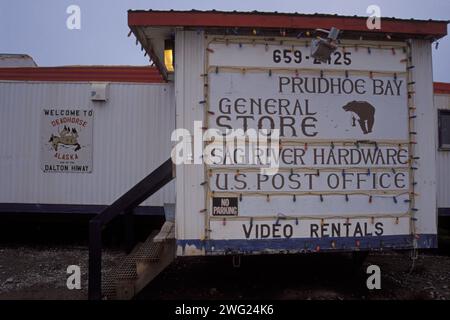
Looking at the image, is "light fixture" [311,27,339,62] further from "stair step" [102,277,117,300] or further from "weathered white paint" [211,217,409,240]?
"stair step" [102,277,117,300]

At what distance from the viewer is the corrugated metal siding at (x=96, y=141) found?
8.48 m

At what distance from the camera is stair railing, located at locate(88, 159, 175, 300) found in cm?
488

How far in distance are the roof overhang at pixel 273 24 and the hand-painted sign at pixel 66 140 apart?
380cm

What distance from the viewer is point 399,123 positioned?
17.4 feet

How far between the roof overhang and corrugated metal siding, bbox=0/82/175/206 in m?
3.30

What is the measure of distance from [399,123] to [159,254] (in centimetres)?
379

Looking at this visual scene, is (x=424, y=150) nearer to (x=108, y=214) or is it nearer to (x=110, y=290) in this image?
(x=108, y=214)

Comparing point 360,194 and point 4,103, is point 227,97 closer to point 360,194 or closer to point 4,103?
point 360,194

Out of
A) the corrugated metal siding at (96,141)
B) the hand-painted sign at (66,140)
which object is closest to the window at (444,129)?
the corrugated metal siding at (96,141)

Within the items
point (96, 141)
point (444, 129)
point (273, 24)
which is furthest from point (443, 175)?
point (96, 141)

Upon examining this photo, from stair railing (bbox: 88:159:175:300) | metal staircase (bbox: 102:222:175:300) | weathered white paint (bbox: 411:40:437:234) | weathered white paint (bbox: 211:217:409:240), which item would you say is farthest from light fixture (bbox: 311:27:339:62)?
metal staircase (bbox: 102:222:175:300)

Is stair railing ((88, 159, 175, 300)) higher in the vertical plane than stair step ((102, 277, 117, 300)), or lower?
higher

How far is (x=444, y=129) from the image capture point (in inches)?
365
